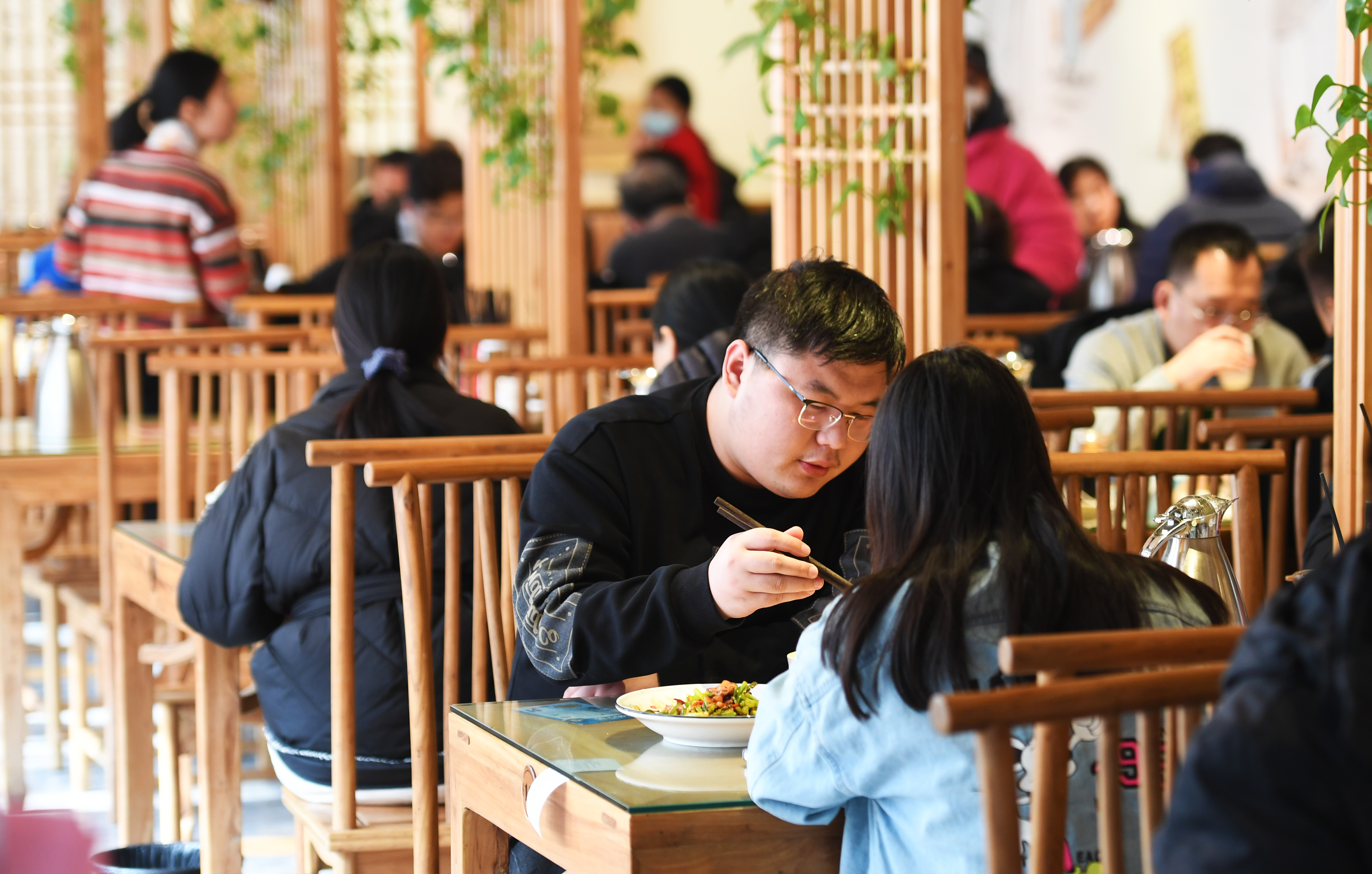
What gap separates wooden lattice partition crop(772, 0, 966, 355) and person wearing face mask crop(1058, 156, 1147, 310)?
1.69 meters

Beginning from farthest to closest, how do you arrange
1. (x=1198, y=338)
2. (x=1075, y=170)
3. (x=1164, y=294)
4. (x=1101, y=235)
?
(x=1075, y=170) → (x=1101, y=235) → (x=1164, y=294) → (x=1198, y=338)

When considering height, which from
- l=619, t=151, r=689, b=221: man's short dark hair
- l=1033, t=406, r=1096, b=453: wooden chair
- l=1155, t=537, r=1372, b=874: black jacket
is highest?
l=619, t=151, r=689, b=221: man's short dark hair

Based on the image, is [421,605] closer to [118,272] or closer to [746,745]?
[746,745]

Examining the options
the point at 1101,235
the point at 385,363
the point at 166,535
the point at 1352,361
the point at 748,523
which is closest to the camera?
the point at 748,523

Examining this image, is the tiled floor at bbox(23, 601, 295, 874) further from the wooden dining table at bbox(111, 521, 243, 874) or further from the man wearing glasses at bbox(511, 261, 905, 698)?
the man wearing glasses at bbox(511, 261, 905, 698)

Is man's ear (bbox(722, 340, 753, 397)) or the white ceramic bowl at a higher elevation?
man's ear (bbox(722, 340, 753, 397))

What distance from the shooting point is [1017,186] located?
18.1ft

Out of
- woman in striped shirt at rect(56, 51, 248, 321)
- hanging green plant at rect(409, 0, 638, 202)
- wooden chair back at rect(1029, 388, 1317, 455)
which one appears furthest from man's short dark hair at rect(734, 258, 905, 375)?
woman in striped shirt at rect(56, 51, 248, 321)

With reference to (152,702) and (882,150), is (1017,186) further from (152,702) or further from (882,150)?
(152,702)

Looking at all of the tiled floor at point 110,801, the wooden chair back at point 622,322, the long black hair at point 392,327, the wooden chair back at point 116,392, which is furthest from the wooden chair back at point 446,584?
the wooden chair back at point 622,322

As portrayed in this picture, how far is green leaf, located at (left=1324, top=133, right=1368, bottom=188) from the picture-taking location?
1817 mm

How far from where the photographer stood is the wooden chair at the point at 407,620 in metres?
1.98

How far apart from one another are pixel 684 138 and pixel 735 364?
5.54 m

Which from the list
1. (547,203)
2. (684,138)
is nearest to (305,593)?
(547,203)
